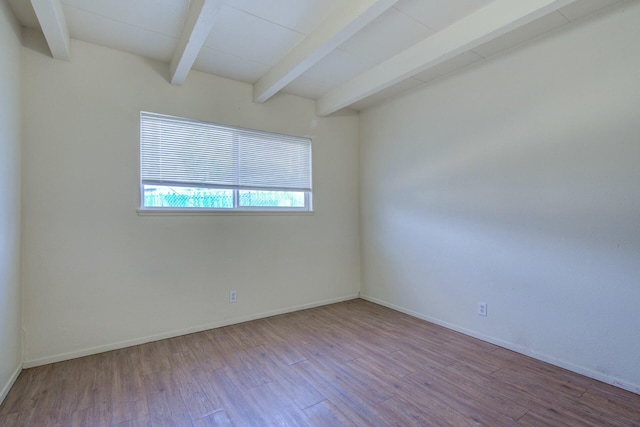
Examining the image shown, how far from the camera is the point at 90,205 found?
8.26 ft

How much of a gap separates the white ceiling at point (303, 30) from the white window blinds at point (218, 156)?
1.68 ft

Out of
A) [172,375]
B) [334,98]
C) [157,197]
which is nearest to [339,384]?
[172,375]

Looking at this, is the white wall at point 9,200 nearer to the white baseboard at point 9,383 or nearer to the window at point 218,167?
the white baseboard at point 9,383

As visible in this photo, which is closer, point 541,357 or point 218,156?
point 541,357

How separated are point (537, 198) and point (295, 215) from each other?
2.42 meters

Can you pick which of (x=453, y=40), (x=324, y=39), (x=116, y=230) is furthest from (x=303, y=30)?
(x=116, y=230)

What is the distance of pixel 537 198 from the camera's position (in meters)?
2.43

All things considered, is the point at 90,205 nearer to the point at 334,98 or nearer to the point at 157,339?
the point at 157,339

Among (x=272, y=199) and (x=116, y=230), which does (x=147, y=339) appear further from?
(x=272, y=199)

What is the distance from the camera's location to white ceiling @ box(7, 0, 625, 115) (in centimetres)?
203

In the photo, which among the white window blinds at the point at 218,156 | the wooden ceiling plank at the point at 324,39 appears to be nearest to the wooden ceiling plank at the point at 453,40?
the wooden ceiling plank at the point at 324,39

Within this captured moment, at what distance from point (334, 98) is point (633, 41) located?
2489 mm

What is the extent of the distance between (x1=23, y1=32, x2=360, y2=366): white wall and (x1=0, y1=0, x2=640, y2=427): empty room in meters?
0.02

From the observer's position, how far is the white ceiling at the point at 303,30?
203 centimetres
